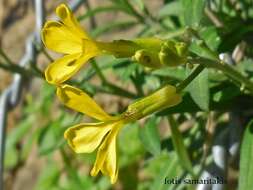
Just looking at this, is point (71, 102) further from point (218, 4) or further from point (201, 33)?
point (218, 4)

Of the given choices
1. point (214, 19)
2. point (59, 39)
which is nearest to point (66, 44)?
point (59, 39)

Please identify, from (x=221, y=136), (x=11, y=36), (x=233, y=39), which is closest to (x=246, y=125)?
(x=221, y=136)

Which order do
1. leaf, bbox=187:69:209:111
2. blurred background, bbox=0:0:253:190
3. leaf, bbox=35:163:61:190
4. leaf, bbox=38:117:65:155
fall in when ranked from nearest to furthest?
leaf, bbox=187:69:209:111, blurred background, bbox=0:0:253:190, leaf, bbox=38:117:65:155, leaf, bbox=35:163:61:190

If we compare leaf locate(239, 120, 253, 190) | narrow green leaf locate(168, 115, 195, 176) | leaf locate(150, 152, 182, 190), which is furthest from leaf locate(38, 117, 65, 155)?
Result: leaf locate(239, 120, 253, 190)

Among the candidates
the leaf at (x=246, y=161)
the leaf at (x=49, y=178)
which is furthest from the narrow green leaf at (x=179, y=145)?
the leaf at (x=49, y=178)

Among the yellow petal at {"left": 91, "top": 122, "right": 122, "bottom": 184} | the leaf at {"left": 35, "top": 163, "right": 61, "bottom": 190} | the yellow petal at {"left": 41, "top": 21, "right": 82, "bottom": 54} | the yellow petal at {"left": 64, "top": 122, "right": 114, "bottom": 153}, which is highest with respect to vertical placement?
the leaf at {"left": 35, "top": 163, "right": 61, "bottom": 190}

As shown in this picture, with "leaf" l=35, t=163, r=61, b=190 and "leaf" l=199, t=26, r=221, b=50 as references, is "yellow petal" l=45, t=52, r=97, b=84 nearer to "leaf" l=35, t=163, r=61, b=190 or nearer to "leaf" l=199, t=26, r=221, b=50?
"leaf" l=199, t=26, r=221, b=50

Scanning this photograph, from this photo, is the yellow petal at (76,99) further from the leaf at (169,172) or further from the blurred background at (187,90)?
the leaf at (169,172)
